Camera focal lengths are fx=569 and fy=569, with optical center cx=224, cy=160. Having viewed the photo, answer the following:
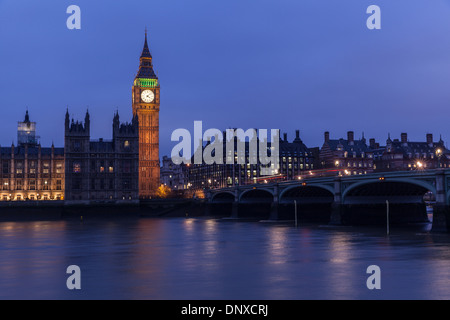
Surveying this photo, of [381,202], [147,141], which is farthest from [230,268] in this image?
[147,141]

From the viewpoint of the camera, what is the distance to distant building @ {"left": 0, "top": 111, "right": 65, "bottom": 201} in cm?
16162

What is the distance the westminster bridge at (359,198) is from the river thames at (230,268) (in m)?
6.94

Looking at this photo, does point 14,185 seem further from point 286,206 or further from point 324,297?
point 324,297

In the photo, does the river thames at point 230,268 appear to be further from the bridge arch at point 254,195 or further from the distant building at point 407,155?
the distant building at point 407,155

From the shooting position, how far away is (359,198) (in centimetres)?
8925

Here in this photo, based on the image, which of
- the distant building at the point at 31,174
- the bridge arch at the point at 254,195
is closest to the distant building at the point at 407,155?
the bridge arch at the point at 254,195

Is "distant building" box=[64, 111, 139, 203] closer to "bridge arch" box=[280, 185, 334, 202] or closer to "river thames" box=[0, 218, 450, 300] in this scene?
"bridge arch" box=[280, 185, 334, 202]

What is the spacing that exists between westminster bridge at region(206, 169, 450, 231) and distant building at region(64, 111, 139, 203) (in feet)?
118

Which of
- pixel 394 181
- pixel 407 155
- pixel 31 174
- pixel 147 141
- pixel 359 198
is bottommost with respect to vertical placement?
pixel 359 198

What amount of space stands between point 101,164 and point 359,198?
85.6 metres

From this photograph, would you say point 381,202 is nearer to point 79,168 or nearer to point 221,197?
point 221,197

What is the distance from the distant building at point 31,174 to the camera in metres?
162

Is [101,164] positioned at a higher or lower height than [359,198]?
higher

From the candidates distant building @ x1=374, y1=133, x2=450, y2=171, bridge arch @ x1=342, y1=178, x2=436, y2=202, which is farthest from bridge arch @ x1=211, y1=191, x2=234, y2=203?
distant building @ x1=374, y1=133, x2=450, y2=171
